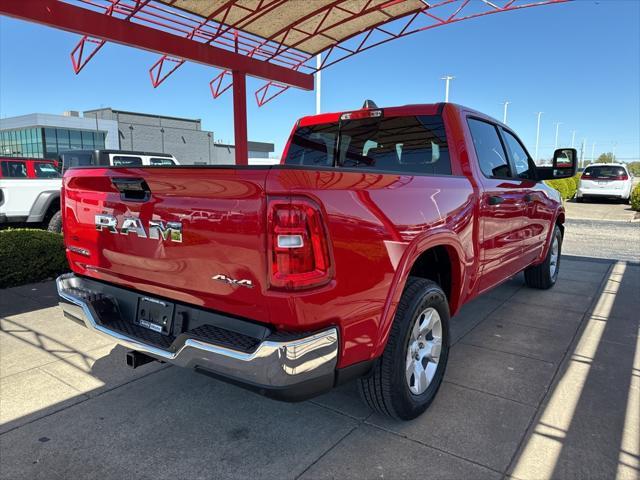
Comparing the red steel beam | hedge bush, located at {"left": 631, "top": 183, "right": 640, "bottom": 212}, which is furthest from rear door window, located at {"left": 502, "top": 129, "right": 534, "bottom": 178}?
hedge bush, located at {"left": 631, "top": 183, "right": 640, "bottom": 212}

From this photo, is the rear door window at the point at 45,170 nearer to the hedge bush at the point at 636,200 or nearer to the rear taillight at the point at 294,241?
the rear taillight at the point at 294,241

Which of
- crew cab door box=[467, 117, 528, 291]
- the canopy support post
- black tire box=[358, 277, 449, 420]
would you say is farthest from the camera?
the canopy support post

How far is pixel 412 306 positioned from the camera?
252cm

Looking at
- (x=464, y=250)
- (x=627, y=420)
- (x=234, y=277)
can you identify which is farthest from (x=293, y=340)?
(x=627, y=420)

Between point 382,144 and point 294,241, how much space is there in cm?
187

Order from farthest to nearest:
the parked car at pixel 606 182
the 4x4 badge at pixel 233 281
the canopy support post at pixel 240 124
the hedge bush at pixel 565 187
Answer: the hedge bush at pixel 565 187 → the parked car at pixel 606 182 → the canopy support post at pixel 240 124 → the 4x4 badge at pixel 233 281

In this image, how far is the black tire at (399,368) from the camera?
8.01 ft

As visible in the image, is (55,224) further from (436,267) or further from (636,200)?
(636,200)

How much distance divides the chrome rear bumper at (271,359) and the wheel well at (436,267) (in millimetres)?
1246

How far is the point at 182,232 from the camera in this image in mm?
2174

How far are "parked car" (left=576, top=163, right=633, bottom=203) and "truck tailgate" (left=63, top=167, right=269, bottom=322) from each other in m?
20.5

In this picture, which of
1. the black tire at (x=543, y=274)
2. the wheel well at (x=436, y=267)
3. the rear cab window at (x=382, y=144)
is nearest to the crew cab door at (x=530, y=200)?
the black tire at (x=543, y=274)

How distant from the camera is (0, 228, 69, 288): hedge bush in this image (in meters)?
5.63

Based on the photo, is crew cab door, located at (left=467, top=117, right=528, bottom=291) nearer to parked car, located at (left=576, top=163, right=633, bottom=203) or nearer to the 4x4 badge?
the 4x4 badge
